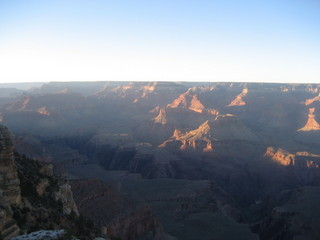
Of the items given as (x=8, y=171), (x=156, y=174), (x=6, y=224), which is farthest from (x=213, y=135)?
(x=6, y=224)

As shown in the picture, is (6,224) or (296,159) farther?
(296,159)

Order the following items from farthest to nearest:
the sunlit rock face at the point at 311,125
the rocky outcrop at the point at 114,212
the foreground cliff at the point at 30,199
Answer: the sunlit rock face at the point at 311,125 < the rocky outcrop at the point at 114,212 < the foreground cliff at the point at 30,199

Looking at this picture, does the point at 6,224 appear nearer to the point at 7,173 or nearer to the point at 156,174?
the point at 7,173

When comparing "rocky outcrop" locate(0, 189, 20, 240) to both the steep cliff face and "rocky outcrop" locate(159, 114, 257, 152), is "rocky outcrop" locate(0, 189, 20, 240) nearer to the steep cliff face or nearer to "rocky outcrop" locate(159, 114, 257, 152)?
the steep cliff face

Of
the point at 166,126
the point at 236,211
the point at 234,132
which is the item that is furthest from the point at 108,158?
the point at 236,211

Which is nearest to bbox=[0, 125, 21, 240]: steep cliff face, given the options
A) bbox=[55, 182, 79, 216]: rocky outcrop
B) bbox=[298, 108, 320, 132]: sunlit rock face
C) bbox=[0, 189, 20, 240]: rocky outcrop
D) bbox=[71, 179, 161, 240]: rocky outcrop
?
bbox=[0, 189, 20, 240]: rocky outcrop

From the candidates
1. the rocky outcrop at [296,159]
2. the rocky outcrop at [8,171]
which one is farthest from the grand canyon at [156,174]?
the rocky outcrop at [296,159]

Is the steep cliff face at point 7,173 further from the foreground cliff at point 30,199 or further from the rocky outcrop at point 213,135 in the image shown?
the rocky outcrop at point 213,135
